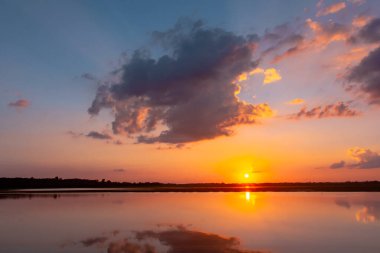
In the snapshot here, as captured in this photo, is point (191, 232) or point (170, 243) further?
point (191, 232)

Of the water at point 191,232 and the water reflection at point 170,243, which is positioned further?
the water at point 191,232

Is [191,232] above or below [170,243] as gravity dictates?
above

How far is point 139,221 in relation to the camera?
2809 cm

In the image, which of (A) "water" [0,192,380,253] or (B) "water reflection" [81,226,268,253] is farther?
(A) "water" [0,192,380,253]

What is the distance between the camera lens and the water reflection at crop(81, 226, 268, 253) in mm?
17078

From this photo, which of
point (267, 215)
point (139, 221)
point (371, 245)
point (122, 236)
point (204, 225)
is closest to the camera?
point (371, 245)

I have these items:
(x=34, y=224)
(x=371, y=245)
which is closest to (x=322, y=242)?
(x=371, y=245)

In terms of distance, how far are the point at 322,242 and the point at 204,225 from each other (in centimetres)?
845

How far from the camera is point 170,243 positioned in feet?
61.4

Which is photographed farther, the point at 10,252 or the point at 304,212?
the point at 304,212

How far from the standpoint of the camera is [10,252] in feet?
56.2

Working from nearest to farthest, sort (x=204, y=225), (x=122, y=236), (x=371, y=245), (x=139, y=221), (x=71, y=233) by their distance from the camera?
(x=371, y=245)
(x=122, y=236)
(x=71, y=233)
(x=204, y=225)
(x=139, y=221)

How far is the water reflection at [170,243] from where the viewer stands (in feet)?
56.0

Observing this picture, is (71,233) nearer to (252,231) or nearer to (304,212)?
(252,231)
